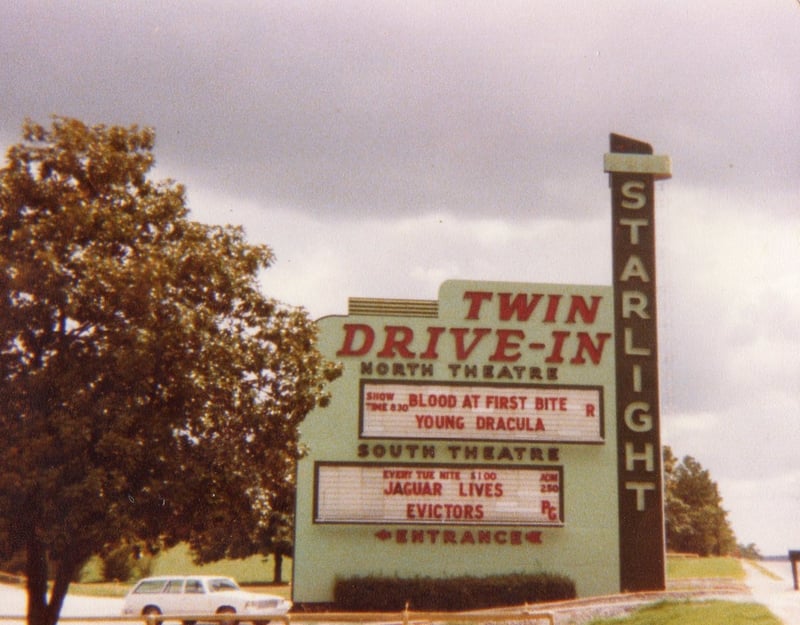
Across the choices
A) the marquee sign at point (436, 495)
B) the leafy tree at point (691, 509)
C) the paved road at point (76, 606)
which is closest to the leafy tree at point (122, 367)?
the marquee sign at point (436, 495)

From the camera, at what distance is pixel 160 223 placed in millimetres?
19531

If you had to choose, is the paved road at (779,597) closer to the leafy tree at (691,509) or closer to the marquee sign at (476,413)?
the marquee sign at (476,413)

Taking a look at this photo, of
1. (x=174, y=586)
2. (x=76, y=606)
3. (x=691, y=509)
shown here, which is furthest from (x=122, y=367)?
(x=691, y=509)

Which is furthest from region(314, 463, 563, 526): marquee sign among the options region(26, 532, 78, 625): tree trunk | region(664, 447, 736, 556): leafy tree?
region(664, 447, 736, 556): leafy tree

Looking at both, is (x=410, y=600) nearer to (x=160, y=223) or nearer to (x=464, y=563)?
(x=464, y=563)

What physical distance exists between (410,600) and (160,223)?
1633 cm

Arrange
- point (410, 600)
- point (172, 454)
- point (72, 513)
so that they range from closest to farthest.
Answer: point (72, 513) → point (172, 454) → point (410, 600)

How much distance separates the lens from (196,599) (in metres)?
30.7

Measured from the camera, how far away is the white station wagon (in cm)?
3011

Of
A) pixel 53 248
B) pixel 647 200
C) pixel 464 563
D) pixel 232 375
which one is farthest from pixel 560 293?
pixel 53 248

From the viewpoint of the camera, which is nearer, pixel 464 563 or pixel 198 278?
pixel 198 278

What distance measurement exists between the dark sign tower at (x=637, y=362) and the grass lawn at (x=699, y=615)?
15.8ft

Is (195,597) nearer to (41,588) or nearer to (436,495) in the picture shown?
(436,495)

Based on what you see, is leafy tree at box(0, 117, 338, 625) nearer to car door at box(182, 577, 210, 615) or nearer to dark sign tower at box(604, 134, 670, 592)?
car door at box(182, 577, 210, 615)
